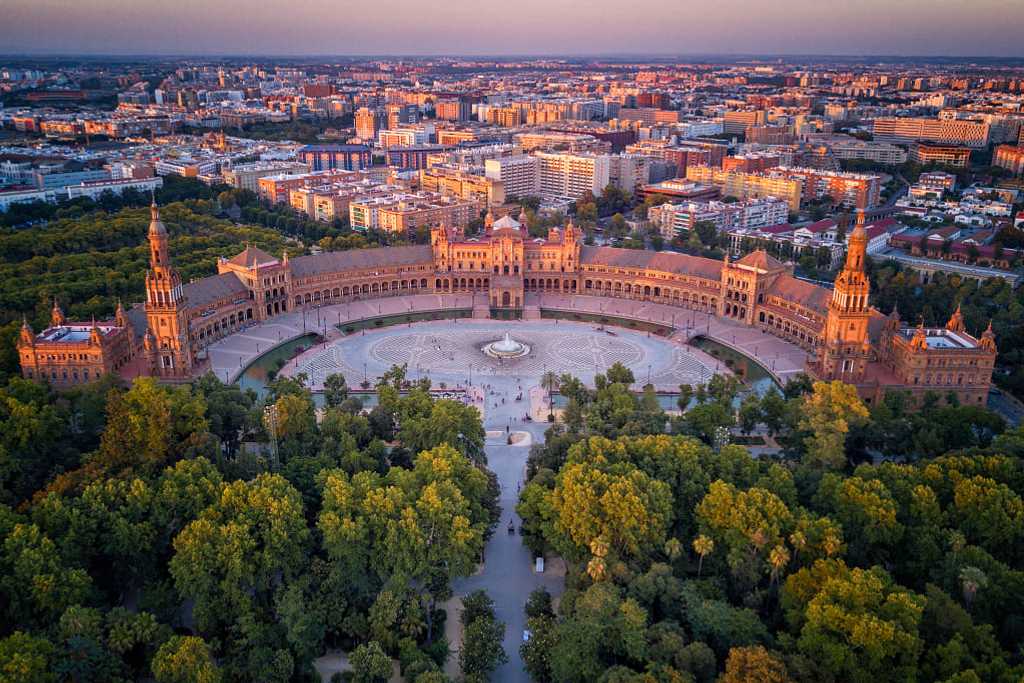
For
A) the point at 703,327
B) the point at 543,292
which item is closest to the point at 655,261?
the point at 703,327

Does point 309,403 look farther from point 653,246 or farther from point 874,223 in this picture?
point 874,223

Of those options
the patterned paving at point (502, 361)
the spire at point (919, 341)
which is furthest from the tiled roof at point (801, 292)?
the spire at point (919, 341)

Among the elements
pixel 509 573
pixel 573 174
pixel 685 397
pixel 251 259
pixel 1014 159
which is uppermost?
pixel 1014 159

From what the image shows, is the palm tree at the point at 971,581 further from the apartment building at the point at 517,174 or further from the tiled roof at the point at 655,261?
the apartment building at the point at 517,174

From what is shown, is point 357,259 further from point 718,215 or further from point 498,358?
point 718,215

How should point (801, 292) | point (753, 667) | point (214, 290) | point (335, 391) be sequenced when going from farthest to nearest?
point (214, 290), point (801, 292), point (335, 391), point (753, 667)

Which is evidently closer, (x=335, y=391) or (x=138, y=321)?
(x=335, y=391)

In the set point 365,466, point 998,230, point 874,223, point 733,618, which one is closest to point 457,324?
point 365,466
